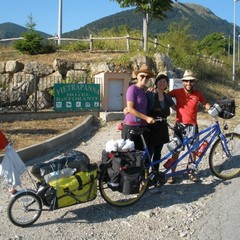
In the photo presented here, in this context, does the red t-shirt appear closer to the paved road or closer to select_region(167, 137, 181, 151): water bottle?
select_region(167, 137, 181, 151): water bottle

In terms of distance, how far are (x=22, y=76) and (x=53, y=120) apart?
5243 millimetres

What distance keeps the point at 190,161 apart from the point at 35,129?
492 cm

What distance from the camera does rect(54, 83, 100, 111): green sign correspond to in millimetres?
12219

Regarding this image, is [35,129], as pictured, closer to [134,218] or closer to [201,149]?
[201,149]

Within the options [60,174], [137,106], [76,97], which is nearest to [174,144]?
[137,106]

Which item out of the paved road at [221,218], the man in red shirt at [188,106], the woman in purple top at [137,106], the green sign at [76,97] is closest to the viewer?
the paved road at [221,218]

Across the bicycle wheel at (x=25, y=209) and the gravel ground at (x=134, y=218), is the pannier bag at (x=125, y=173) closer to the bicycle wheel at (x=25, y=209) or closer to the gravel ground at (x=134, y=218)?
the gravel ground at (x=134, y=218)

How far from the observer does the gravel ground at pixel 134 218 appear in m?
4.60

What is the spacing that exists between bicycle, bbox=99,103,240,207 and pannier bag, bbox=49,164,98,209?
0.18 meters

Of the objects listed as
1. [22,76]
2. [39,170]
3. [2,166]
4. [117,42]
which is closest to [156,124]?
[39,170]

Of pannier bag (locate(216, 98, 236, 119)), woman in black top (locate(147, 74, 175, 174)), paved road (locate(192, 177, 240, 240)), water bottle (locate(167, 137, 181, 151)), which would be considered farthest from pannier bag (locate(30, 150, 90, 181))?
pannier bag (locate(216, 98, 236, 119))

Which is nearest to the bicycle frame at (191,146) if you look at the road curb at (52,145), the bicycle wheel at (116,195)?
the bicycle wheel at (116,195)

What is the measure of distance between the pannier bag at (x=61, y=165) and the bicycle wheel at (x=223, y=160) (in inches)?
86.1

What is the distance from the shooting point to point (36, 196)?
4789 millimetres
